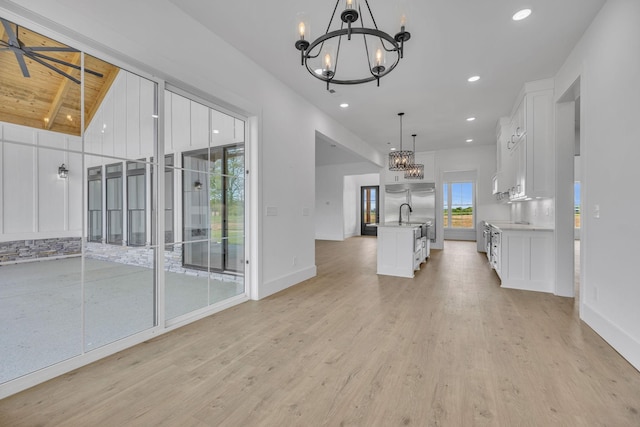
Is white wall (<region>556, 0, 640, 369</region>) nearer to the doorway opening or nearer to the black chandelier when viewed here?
the doorway opening

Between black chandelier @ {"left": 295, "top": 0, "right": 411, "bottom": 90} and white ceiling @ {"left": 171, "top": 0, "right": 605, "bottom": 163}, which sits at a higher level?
white ceiling @ {"left": 171, "top": 0, "right": 605, "bottom": 163}

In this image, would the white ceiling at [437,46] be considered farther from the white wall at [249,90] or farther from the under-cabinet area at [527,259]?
the under-cabinet area at [527,259]

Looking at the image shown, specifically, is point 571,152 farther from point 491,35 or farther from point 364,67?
point 364,67

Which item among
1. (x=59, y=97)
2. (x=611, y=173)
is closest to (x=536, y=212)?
(x=611, y=173)

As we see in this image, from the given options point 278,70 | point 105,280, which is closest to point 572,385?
point 105,280

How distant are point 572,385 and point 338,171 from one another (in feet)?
32.3

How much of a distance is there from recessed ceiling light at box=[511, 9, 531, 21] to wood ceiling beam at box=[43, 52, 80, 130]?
3782mm

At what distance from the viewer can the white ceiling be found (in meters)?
2.61

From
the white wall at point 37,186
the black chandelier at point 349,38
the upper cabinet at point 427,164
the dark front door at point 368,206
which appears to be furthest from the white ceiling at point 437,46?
the dark front door at point 368,206

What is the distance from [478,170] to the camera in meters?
8.28

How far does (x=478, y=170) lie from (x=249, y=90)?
7328mm

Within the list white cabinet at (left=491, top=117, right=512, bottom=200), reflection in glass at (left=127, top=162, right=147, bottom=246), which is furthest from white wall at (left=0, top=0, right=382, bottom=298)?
white cabinet at (left=491, top=117, right=512, bottom=200)

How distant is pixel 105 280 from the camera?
2385 millimetres

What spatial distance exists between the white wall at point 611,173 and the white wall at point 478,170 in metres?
5.36
